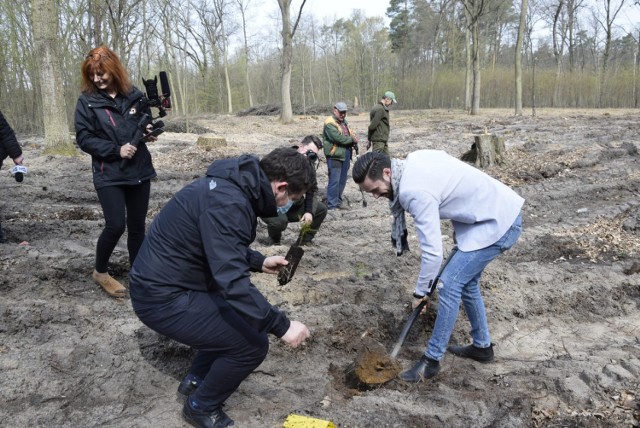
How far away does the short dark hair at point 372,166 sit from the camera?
2967 mm

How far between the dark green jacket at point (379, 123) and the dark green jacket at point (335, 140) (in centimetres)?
130

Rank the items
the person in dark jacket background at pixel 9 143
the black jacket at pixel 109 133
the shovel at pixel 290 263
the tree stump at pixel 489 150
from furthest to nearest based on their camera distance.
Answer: the tree stump at pixel 489 150
the person in dark jacket background at pixel 9 143
the black jacket at pixel 109 133
the shovel at pixel 290 263

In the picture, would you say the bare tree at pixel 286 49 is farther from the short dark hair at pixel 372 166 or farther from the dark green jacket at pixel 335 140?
the short dark hair at pixel 372 166

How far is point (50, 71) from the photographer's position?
10.1 meters

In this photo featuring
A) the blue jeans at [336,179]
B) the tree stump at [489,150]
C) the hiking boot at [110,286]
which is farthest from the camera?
the tree stump at [489,150]

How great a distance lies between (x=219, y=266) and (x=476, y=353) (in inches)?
90.2

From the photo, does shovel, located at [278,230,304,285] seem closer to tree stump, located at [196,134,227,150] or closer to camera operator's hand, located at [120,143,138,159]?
camera operator's hand, located at [120,143,138,159]

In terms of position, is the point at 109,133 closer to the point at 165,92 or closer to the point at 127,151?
the point at 127,151

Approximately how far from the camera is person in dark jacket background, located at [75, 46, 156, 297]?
363 centimetres

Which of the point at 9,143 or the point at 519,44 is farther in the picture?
the point at 519,44

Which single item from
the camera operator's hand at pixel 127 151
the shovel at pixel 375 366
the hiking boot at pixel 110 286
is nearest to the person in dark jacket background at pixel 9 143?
the hiking boot at pixel 110 286

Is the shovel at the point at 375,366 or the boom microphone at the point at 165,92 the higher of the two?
the boom microphone at the point at 165,92

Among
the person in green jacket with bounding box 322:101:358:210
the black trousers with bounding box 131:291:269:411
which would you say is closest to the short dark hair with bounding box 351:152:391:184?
the black trousers with bounding box 131:291:269:411

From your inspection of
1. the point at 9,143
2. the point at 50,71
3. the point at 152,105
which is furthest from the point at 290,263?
the point at 50,71
